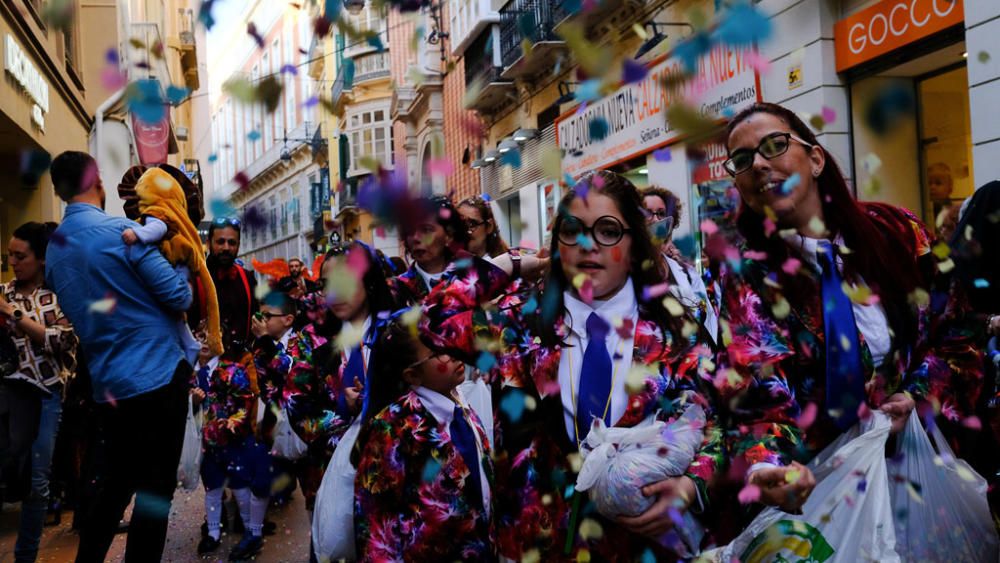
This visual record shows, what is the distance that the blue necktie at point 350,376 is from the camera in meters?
4.15

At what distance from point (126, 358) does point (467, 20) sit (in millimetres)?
20161

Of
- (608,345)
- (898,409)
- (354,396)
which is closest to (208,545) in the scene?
(354,396)

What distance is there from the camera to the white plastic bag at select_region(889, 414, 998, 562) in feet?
8.48

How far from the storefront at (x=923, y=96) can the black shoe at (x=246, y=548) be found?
214 inches

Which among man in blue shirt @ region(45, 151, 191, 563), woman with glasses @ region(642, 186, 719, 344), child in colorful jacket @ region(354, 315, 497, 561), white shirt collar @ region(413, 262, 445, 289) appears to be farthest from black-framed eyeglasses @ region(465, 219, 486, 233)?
child in colorful jacket @ region(354, 315, 497, 561)

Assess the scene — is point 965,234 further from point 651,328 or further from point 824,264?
point 651,328

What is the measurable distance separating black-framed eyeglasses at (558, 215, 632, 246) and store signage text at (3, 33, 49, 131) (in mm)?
8764

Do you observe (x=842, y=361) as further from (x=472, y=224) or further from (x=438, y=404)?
(x=472, y=224)

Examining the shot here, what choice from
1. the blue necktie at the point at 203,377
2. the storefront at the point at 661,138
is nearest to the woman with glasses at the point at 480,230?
the blue necktie at the point at 203,377

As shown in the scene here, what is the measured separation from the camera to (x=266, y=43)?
3209 millimetres

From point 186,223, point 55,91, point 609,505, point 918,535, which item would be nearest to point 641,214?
point 609,505

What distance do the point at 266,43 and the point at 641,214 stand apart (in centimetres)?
128

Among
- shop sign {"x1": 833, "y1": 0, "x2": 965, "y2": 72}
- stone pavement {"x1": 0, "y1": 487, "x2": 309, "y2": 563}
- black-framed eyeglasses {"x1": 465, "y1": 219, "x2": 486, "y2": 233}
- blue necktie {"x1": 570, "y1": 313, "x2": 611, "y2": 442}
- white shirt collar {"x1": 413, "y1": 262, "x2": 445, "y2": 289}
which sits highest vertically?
shop sign {"x1": 833, "y1": 0, "x2": 965, "y2": 72}

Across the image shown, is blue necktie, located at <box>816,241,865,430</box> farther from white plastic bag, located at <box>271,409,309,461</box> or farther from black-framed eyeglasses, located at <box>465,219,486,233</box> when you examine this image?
white plastic bag, located at <box>271,409,309,461</box>
